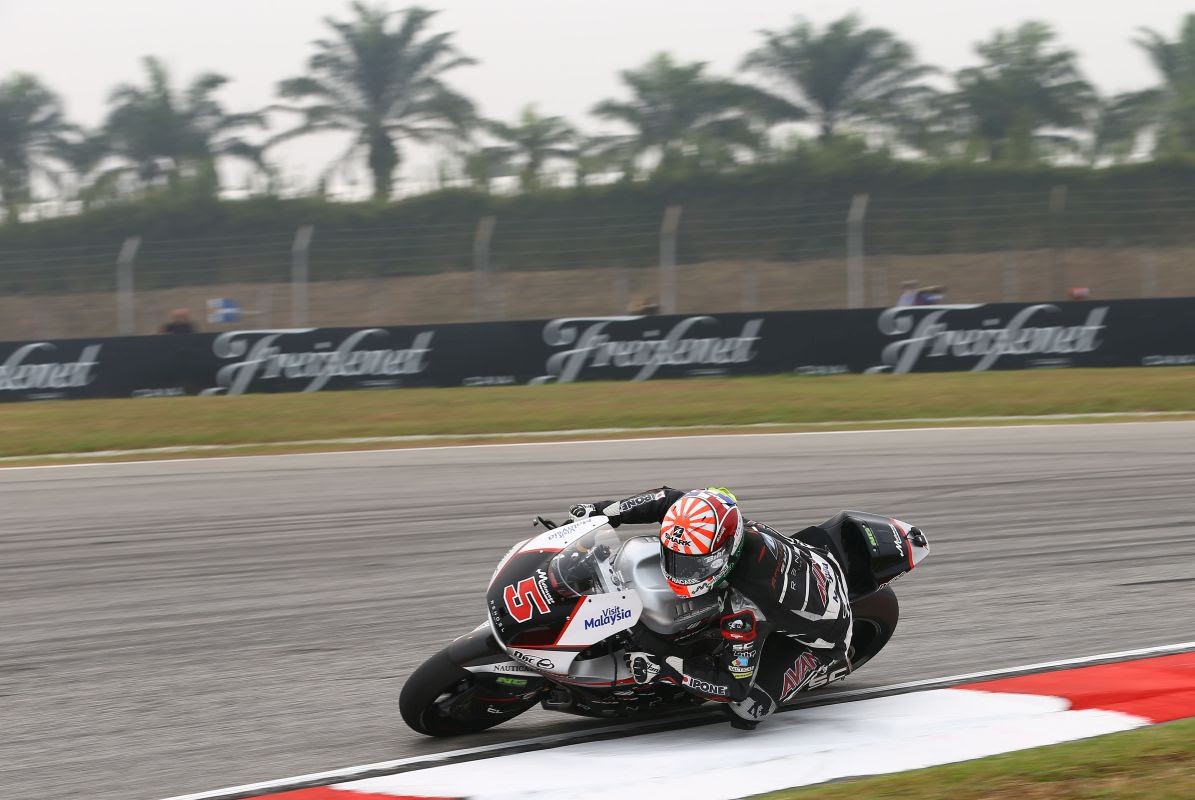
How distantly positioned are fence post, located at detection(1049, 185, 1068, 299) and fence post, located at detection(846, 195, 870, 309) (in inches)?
164

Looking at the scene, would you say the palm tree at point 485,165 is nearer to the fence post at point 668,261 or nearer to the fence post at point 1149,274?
the fence post at point 668,261

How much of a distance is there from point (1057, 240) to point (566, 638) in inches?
1014

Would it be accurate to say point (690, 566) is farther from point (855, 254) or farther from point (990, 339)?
point (855, 254)

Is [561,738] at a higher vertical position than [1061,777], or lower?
lower

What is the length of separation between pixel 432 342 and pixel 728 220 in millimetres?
9773

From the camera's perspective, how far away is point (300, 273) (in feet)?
84.8

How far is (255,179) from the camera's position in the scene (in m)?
36.8

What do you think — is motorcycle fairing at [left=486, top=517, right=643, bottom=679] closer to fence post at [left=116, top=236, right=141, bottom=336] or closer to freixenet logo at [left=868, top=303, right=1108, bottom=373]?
freixenet logo at [left=868, top=303, right=1108, bottom=373]

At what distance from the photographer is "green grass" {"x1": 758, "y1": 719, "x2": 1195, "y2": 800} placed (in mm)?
4688

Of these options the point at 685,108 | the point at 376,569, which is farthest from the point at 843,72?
the point at 376,569

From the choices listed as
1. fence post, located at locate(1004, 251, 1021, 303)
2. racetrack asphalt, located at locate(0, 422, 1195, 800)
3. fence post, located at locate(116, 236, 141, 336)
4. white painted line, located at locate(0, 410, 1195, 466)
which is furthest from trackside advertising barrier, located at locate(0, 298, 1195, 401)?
fence post, located at locate(1004, 251, 1021, 303)

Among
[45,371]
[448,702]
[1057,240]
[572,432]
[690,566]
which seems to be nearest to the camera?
[690,566]

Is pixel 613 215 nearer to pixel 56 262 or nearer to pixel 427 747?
pixel 56 262

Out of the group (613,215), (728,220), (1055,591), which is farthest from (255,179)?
(1055,591)
